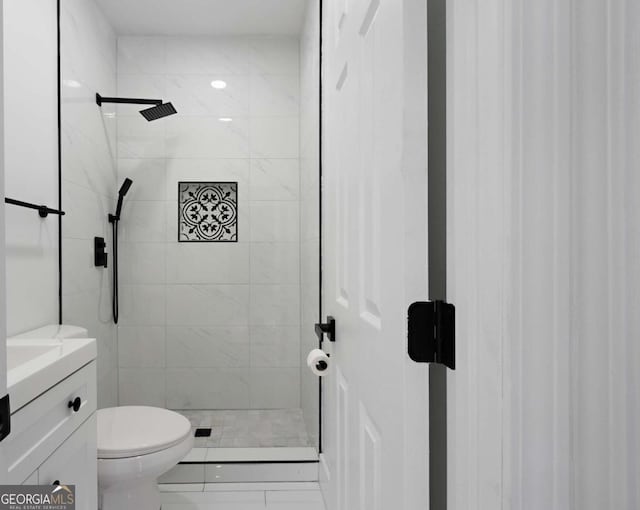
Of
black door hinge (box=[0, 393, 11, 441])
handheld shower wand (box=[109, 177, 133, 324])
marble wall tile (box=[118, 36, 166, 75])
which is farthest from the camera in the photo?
marble wall tile (box=[118, 36, 166, 75])

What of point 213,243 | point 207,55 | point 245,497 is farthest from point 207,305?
point 207,55

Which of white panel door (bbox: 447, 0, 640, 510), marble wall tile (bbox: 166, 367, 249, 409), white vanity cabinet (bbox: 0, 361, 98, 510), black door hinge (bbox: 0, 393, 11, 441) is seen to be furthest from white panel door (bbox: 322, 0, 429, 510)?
marble wall tile (bbox: 166, 367, 249, 409)

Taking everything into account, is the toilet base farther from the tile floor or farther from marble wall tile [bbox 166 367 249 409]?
marble wall tile [bbox 166 367 249 409]

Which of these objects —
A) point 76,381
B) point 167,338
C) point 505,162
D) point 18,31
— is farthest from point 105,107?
point 505,162

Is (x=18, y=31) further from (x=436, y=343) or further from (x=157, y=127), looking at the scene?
(x=436, y=343)

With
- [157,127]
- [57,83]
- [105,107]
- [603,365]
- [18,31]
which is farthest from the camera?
[157,127]

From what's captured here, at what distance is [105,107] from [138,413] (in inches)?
70.0

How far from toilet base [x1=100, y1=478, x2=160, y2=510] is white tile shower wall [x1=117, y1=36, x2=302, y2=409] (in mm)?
1262

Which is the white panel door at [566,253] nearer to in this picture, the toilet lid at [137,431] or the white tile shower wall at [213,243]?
the toilet lid at [137,431]

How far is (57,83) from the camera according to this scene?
2.13 metres

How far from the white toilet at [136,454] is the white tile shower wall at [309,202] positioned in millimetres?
739

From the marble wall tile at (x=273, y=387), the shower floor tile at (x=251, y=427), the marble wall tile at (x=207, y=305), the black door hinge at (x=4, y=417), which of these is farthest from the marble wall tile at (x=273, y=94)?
the black door hinge at (x=4, y=417)

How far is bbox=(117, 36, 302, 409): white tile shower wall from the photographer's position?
2.99 m

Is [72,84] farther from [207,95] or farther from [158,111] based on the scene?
[207,95]
